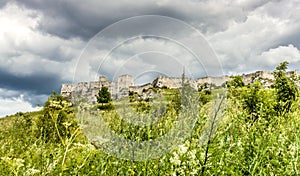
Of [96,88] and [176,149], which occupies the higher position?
[96,88]

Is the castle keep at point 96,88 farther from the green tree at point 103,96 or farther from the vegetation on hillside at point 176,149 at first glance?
the vegetation on hillside at point 176,149

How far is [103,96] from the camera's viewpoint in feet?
16.5

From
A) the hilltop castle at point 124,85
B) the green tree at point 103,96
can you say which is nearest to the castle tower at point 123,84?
the hilltop castle at point 124,85

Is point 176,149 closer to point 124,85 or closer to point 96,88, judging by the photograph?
point 124,85

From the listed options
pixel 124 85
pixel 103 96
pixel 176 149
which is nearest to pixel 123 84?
pixel 124 85

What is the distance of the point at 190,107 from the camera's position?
19.3 feet

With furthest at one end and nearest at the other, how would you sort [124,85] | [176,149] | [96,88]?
[124,85]
[96,88]
[176,149]

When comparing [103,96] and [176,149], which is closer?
[176,149]

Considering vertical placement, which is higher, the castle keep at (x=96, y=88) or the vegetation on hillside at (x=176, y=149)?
the castle keep at (x=96, y=88)

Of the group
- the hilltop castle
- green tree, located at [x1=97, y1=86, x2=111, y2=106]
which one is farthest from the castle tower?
green tree, located at [x1=97, y1=86, x2=111, y2=106]

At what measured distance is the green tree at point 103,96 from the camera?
4.94 m

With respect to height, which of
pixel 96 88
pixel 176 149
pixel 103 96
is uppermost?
pixel 96 88

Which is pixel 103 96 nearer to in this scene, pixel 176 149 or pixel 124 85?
pixel 124 85

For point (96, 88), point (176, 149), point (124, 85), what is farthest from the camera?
point (124, 85)
